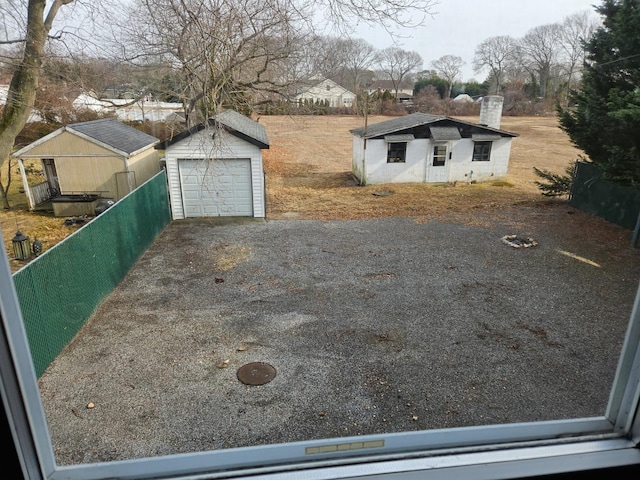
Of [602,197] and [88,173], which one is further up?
[88,173]

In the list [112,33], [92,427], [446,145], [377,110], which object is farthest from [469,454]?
[377,110]

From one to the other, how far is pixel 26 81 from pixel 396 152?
11737mm

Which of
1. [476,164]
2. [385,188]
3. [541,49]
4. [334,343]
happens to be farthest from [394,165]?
[541,49]

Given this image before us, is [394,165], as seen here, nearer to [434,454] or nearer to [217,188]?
[217,188]

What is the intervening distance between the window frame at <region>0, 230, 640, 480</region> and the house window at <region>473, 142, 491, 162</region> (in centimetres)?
1543

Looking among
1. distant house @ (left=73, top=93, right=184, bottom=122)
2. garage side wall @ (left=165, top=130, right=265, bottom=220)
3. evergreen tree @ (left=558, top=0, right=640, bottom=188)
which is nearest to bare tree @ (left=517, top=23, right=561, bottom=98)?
evergreen tree @ (left=558, top=0, right=640, bottom=188)

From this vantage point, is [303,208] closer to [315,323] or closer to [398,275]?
[398,275]

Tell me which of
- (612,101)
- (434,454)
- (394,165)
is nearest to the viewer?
(434,454)

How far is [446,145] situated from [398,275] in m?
9.33

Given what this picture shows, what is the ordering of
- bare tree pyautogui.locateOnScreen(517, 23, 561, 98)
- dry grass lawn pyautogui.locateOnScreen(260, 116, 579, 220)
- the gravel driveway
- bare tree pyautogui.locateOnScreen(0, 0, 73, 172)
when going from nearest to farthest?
bare tree pyautogui.locateOnScreen(517, 23, 561, 98), the gravel driveway, bare tree pyautogui.locateOnScreen(0, 0, 73, 172), dry grass lawn pyautogui.locateOnScreen(260, 116, 579, 220)

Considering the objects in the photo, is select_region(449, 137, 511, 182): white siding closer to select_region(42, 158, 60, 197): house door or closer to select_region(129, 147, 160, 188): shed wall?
select_region(129, 147, 160, 188): shed wall

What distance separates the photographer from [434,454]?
81 centimetres

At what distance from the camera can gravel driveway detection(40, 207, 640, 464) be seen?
3.54m

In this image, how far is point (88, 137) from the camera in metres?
9.96
